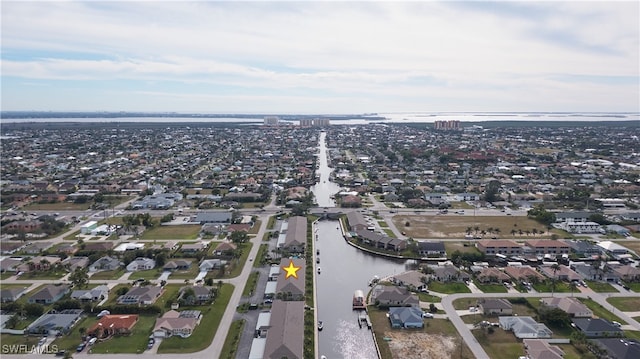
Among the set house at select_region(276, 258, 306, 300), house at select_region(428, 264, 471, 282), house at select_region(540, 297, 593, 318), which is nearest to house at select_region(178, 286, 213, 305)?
house at select_region(276, 258, 306, 300)

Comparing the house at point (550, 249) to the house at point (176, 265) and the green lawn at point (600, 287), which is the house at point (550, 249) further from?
the house at point (176, 265)

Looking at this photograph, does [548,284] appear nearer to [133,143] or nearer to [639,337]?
[639,337]

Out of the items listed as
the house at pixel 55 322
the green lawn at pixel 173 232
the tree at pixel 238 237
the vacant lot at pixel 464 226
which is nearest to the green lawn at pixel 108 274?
the house at pixel 55 322

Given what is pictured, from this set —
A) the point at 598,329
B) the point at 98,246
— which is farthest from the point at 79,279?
→ the point at 598,329

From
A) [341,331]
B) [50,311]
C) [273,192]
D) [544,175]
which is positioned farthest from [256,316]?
[544,175]

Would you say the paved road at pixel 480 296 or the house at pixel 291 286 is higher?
the house at pixel 291 286

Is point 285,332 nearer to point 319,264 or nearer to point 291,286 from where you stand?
point 291,286

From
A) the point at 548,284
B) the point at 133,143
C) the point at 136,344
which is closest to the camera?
the point at 136,344
